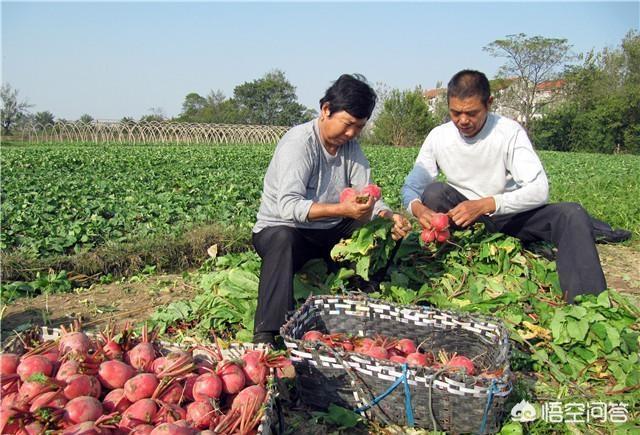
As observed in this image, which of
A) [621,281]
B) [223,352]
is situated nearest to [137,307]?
[223,352]

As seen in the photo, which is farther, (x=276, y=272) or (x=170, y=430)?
(x=276, y=272)

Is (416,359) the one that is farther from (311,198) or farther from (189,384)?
(311,198)

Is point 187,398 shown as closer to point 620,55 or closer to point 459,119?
point 459,119

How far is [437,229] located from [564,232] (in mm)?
907

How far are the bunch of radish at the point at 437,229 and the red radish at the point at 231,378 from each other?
2.16m

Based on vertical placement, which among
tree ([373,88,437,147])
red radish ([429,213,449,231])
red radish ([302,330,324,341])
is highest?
tree ([373,88,437,147])

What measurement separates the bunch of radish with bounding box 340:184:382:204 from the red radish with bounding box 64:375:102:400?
6.08ft

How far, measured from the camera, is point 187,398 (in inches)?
77.4

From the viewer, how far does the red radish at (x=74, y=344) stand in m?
2.06

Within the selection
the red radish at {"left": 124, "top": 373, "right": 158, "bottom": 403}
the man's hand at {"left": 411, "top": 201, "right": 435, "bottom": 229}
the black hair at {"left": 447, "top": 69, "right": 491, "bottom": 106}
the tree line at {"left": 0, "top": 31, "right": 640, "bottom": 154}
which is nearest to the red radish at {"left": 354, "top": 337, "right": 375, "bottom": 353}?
the red radish at {"left": 124, "top": 373, "right": 158, "bottom": 403}

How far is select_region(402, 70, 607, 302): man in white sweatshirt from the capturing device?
3.57 metres

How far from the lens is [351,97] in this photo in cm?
312

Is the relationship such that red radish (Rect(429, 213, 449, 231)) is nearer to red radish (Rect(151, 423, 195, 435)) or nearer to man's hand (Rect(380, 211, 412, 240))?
man's hand (Rect(380, 211, 412, 240))

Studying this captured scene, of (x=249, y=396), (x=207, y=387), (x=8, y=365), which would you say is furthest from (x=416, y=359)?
(x=8, y=365)
